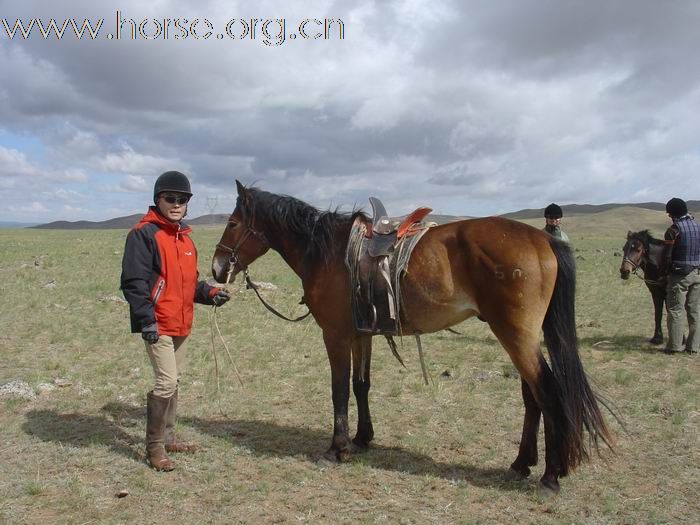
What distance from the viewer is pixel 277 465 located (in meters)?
4.70

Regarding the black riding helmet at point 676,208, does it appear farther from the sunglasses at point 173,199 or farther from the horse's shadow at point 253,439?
the sunglasses at point 173,199

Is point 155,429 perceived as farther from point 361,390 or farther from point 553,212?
point 553,212

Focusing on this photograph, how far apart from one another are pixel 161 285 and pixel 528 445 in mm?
3495

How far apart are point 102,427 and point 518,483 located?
4291mm

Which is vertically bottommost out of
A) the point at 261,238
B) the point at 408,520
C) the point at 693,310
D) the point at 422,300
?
the point at 408,520

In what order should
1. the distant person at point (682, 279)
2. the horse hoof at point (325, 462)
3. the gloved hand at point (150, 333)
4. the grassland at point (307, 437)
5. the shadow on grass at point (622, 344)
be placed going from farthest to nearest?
the shadow on grass at point (622, 344) → the distant person at point (682, 279) → the horse hoof at point (325, 462) → the gloved hand at point (150, 333) → the grassland at point (307, 437)

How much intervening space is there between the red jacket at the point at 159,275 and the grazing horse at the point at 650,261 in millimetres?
7648

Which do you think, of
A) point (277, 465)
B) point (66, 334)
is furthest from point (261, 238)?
point (66, 334)

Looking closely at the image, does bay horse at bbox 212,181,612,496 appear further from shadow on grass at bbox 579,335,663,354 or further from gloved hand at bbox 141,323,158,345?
shadow on grass at bbox 579,335,663,354

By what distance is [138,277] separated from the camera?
14.3 ft

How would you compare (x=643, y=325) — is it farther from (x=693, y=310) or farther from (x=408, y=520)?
(x=408, y=520)

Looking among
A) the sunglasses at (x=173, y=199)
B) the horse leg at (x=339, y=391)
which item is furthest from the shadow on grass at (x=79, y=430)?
the sunglasses at (x=173, y=199)

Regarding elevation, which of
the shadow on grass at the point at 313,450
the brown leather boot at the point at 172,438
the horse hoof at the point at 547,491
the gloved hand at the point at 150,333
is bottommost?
the shadow on grass at the point at 313,450

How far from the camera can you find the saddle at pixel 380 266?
4453 millimetres
